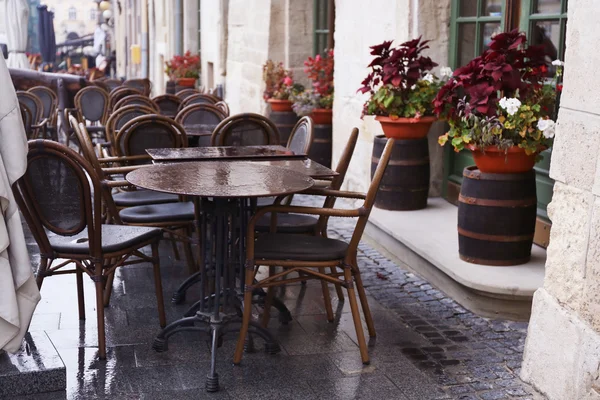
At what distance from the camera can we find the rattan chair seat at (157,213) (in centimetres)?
482

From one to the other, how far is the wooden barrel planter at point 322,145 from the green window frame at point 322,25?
1.12 metres

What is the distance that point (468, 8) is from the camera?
246 inches

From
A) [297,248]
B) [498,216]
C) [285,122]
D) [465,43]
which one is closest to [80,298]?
[297,248]

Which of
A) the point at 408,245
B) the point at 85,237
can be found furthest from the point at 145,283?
the point at 408,245

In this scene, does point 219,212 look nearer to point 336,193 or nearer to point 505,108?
point 336,193

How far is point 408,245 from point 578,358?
7.43ft

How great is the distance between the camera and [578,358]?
3254 mm

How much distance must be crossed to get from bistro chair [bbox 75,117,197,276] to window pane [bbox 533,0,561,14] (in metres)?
2.35

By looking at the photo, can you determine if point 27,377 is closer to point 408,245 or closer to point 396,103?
point 408,245

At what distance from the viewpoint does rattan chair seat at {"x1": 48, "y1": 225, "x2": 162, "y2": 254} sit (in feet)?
12.9

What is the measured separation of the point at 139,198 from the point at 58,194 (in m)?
1.55

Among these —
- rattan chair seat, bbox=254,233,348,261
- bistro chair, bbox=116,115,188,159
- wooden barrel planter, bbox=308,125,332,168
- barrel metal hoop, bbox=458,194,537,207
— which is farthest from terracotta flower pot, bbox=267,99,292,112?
rattan chair seat, bbox=254,233,348,261

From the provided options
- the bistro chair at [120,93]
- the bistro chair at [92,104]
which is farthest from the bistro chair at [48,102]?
the bistro chair at [120,93]

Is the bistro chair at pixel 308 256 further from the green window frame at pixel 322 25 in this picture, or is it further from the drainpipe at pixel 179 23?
the drainpipe at pixel 179 23
